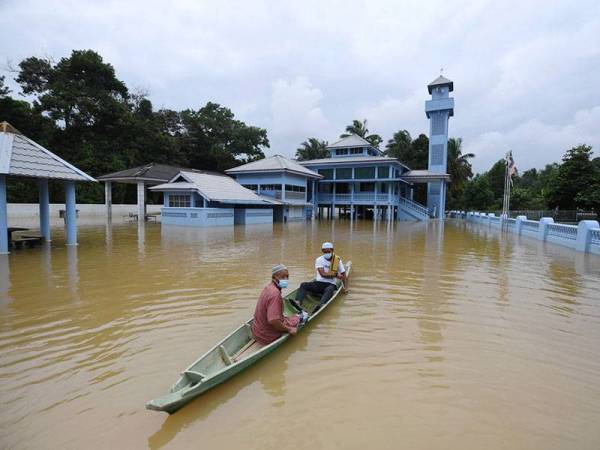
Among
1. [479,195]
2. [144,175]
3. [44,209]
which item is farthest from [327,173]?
[44,209]

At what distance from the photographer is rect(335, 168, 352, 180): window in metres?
38.7

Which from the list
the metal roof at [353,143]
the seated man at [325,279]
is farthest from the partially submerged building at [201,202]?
the seated man at [325,279]

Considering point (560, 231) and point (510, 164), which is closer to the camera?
point (560, 231)

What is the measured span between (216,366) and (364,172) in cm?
3494

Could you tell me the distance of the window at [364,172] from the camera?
37047 millimetres

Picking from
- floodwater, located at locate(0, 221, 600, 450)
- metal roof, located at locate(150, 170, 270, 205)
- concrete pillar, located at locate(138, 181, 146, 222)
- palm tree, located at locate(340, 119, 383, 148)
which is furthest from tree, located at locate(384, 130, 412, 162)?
floodwater, located at locate(0, 221, 600, 450)

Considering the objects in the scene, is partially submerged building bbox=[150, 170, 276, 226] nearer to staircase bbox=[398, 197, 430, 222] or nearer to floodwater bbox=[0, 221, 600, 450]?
floodwater bbox=[0, 221, 600, 450]

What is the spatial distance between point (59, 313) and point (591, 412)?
25.4ft

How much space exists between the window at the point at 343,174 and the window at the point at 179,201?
18429 mm

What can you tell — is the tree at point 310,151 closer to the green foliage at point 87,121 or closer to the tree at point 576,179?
the green foliage at point 87,121

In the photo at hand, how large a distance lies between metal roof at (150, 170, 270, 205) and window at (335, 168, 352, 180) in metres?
12.2

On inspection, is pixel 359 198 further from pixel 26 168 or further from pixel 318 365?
pixel 318 365

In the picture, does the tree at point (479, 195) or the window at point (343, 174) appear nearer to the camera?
the window at point (343, 174)

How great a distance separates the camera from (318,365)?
4723mm
